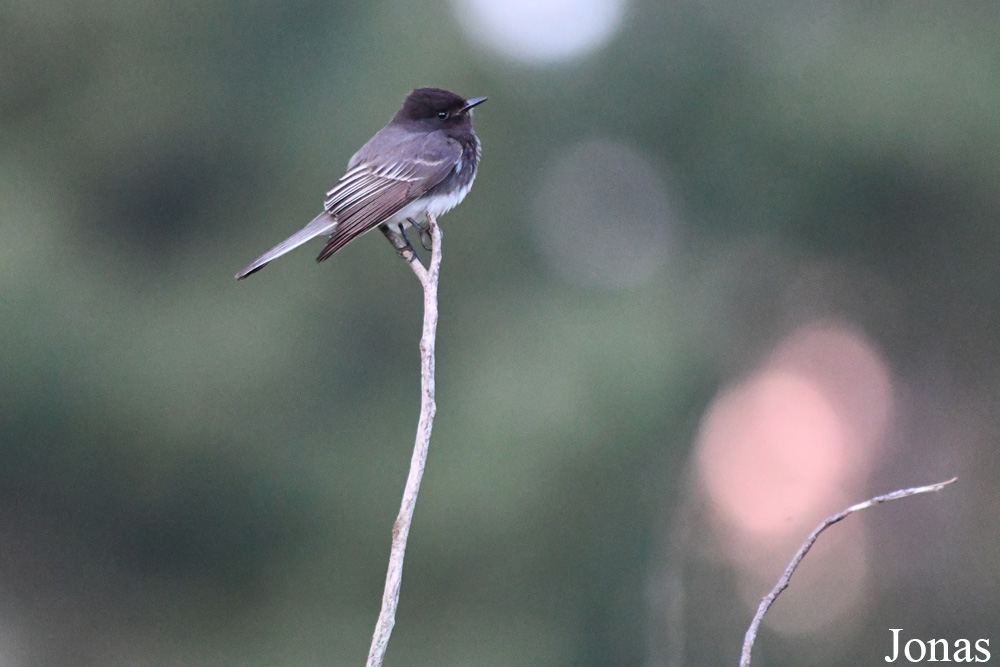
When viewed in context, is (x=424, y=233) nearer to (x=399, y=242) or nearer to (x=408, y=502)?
(x=399, y=242)

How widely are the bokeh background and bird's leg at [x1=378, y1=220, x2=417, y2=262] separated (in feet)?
17.7

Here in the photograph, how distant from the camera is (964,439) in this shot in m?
10.3

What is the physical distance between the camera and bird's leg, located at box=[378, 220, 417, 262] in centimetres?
299

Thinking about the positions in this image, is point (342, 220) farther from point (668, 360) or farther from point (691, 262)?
point (691, 262)

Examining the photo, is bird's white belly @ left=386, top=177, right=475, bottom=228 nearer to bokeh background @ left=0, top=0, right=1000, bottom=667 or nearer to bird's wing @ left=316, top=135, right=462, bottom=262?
bird's wing @ left=316, top=135, right=462, bottom=262

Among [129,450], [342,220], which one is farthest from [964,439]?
[342,220]

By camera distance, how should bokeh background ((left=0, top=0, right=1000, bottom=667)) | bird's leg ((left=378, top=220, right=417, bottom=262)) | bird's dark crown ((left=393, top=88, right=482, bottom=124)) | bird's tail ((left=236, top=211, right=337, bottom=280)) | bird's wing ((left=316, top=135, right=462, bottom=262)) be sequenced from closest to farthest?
bird's leg ((left=378, top=220, right=417, bottom=262)) → bird's tail ((left=236, top=211, right=337, bottom=280)) → bird's wing ((left=316, top=135, right=462, bottom=262)) → bird's dark crown ((left=393, top=88, right=482, bottom=124)) → bokeh background ((left=0, top=0, right=1000, bottom=667))

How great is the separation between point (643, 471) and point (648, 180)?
375 cm

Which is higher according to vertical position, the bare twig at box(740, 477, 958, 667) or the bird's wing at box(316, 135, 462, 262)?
the bird's wing at box(316, 135, 462, 262)

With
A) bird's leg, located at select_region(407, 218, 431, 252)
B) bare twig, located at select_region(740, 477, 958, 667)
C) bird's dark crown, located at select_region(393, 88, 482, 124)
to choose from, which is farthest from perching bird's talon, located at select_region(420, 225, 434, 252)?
bare twig, located at select_region(740, 477, 958, 667)

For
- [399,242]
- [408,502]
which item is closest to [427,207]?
[399,242]

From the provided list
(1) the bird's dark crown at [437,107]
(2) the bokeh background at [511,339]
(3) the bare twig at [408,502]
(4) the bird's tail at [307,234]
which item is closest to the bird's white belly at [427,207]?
(4) the bird's tail at [307,234]

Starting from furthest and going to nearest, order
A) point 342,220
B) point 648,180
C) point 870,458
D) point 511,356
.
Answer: point 648,180 → point 870,458 → point 511,356 → point 342,220

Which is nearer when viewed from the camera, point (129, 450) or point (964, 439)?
point (129, 450)
